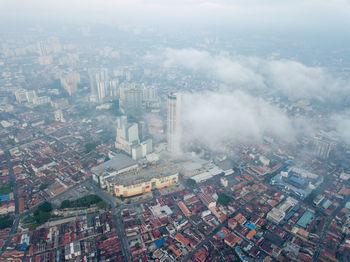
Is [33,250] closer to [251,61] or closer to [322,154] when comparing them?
[322,154]

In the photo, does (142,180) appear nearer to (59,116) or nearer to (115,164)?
(115,164)

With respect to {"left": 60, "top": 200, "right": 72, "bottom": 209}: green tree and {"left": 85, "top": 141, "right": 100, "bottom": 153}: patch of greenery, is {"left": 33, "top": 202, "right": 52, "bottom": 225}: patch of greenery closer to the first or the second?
{"left": 60, "top": 200, "right": 72, "bottom": 209}: green tree

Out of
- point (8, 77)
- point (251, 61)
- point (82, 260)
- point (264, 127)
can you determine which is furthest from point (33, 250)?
point (251, 61)

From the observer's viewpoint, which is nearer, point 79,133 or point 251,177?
point 251,177

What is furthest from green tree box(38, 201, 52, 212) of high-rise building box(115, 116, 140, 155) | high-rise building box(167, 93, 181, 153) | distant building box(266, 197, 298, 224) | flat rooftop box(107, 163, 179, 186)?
distant building box(266, 197, 298, 224)

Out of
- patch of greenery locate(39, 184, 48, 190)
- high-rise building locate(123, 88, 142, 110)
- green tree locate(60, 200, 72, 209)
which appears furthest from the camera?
high-rise building locate(123, 88, 142, 110)

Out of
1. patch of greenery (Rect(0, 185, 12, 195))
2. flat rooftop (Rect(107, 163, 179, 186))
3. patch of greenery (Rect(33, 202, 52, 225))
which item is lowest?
patch of greenery (Rect(0, 185, 12, 195))

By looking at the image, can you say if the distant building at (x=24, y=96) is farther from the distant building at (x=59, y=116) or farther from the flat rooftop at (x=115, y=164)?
the flat rooftop at (x=115, y=164)

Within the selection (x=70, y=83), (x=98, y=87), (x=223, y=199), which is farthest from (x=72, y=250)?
(x=70, y=83)
